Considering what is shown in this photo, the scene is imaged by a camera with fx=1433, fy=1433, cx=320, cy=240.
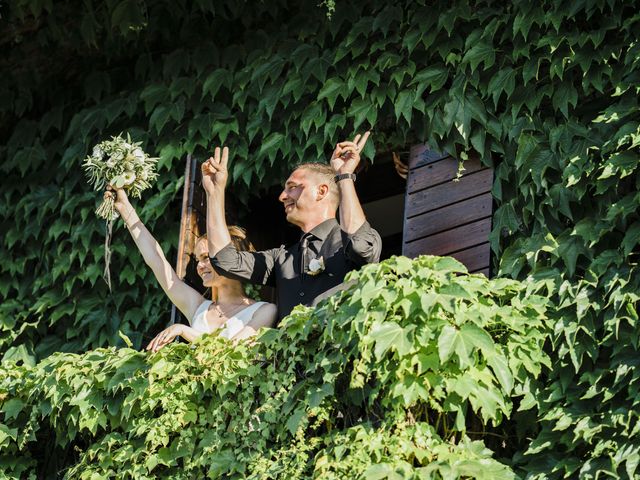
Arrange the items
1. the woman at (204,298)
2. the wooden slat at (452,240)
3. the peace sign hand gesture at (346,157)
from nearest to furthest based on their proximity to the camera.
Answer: the peace sign hand gesture at (346,157) < the woman at (204,298) < the wooden slat at (452,240)

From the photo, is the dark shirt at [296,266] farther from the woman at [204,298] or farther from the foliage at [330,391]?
the foliage at [330,391]

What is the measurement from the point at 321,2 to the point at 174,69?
0.93 m

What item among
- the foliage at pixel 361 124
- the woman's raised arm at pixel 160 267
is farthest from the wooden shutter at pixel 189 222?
the foliage at pixel 361 124

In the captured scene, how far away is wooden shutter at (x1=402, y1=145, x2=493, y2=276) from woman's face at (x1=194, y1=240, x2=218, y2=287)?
916 millimetres

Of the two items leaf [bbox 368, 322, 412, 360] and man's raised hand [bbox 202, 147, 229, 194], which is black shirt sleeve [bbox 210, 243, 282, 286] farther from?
leaf [bbox 368, 322, 412, 360]

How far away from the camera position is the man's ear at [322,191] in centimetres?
648

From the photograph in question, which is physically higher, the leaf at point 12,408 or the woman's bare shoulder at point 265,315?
the woman's bare shoulder at point 265,315

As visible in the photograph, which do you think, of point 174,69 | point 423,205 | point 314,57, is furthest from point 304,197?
point 174,69

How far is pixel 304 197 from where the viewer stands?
6.47 m

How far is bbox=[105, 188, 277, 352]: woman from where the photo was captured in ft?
21.1

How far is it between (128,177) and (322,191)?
0.99m

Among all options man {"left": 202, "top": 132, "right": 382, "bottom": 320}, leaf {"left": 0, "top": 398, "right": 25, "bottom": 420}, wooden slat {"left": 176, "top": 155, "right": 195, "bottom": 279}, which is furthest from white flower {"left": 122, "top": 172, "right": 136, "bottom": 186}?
leaf {"left": 0, "top": 398, "right": 25, "bottom": 420}

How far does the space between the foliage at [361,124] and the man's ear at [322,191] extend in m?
0.67

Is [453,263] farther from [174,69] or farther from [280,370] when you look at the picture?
[174,69]
